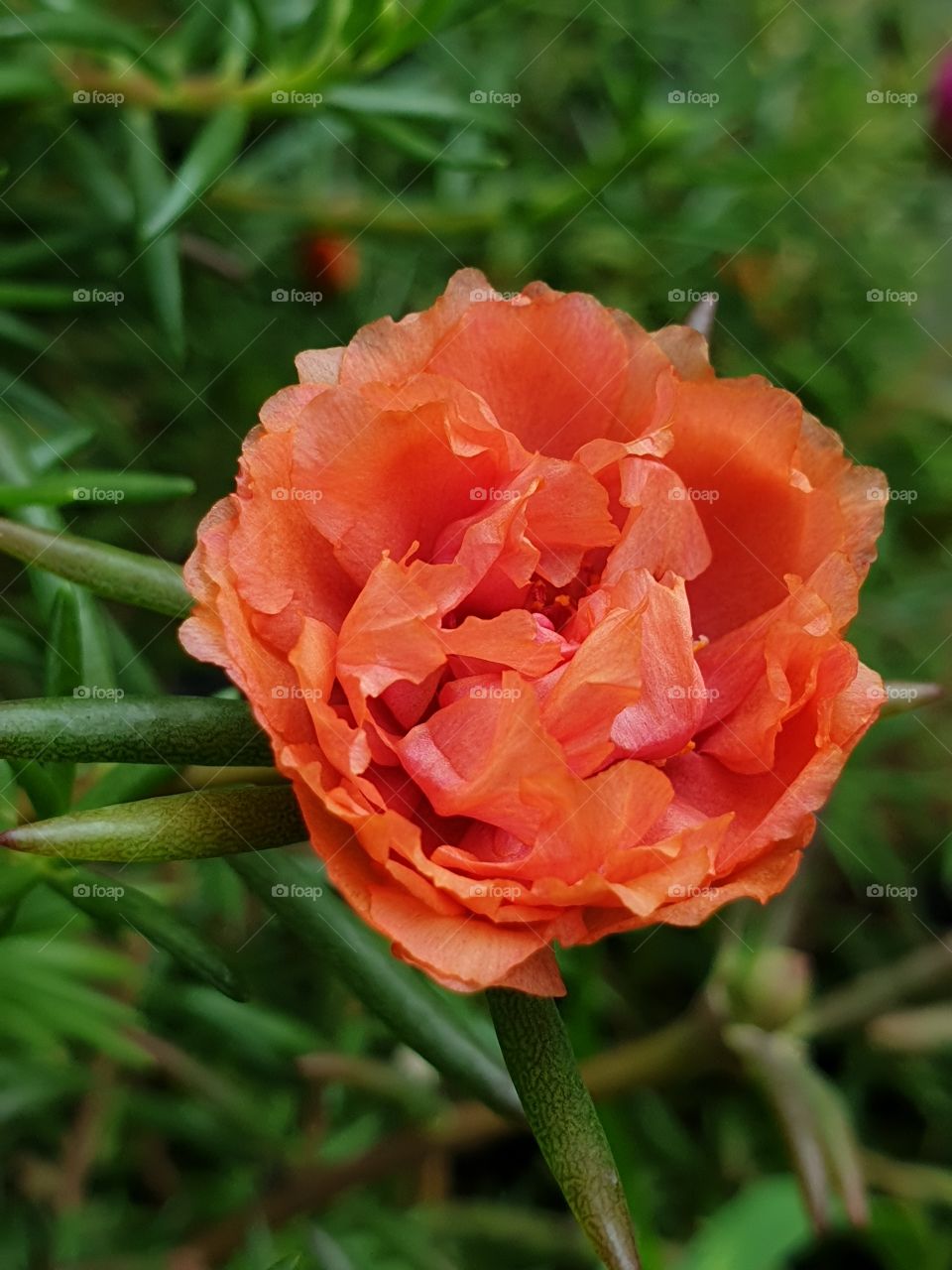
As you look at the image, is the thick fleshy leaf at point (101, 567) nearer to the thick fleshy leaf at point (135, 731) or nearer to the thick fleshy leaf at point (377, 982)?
the thick fleshy leaf at point (135, 731)

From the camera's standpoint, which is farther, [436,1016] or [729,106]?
[729,106]

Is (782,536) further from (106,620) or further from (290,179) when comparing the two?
(290,179)

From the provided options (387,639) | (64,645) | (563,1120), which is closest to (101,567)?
Answer: (64,645)

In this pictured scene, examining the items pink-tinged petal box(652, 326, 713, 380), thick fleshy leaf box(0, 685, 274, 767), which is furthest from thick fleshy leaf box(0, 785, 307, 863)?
pink-tinged petal box(652, 326, 713, 380)

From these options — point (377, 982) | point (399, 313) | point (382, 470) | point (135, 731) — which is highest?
point (382, 470)

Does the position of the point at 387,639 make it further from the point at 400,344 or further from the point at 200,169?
the point at 200,169

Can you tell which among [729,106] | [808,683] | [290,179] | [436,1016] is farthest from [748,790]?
[729,106]
